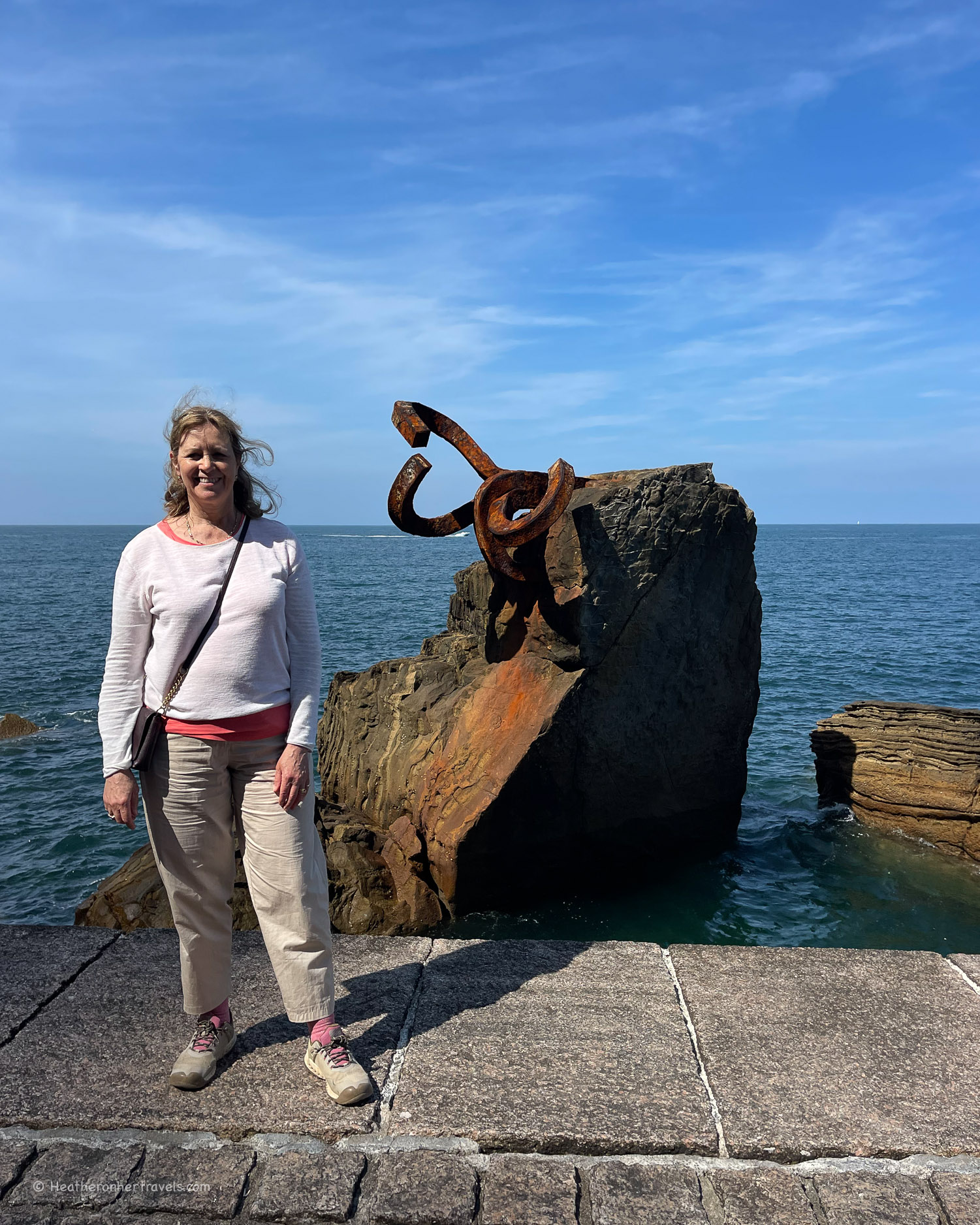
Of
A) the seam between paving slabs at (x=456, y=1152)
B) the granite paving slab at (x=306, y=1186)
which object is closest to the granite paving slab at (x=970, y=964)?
the seam between paving slabs at (x=456, y=1152)

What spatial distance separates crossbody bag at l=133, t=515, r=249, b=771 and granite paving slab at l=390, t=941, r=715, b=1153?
3.77ft

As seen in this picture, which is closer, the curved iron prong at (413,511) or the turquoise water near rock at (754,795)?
the curved iron prong at (413,511)

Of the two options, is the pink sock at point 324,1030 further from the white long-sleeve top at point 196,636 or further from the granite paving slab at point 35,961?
the granite paving slab at point 35,961

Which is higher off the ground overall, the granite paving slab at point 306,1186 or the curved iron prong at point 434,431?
the curved iron prong at point 434,431

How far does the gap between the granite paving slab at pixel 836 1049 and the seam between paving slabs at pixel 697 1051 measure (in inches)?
0.6

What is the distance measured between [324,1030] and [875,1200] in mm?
1444

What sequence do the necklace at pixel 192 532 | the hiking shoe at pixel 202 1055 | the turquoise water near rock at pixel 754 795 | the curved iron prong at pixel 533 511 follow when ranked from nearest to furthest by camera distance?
the hiking shoe at pixel 202 1055 → the necklace at pixel 192 532 → the curved iron prong at pixel 533 511 → the turquoise water near rock at pixel 754 795

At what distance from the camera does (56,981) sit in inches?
121

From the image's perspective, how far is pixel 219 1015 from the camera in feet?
8.79

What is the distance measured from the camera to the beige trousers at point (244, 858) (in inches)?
101

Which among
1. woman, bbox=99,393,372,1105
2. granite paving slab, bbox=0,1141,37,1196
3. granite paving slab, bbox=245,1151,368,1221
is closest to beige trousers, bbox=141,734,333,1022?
woman, bbox=99,393,372,1105

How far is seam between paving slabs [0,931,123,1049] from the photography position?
279 cm

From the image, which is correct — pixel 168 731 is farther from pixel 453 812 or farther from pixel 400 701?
pixel 400 701

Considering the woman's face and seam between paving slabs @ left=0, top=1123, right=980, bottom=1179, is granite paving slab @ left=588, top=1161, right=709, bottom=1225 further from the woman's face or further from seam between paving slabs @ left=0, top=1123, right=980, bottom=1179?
the woman's face
